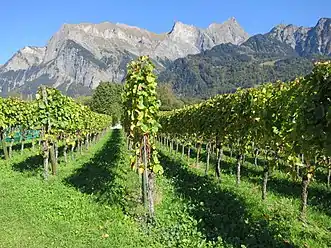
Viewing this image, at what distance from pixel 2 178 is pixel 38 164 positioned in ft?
14.0

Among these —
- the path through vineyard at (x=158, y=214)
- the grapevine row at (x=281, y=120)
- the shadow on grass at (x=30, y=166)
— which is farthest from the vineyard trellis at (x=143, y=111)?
the shadow on grass at (x=30, y=166)

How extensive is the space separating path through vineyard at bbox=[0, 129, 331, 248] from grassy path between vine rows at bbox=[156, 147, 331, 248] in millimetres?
22

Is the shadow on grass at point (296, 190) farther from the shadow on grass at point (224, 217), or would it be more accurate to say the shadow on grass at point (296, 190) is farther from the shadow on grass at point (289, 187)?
the shadow on grass at point (224, 217)

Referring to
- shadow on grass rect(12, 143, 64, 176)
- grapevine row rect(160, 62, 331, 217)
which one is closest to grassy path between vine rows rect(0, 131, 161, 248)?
shadow on grass rect(12, 143, 64, 176)

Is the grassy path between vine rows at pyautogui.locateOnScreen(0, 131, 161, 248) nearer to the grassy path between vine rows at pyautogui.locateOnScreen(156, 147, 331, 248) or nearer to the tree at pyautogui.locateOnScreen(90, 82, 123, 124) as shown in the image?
the grassy path between vine rows at pyautogui.locateOnScreen(156, 147, 331, 248)

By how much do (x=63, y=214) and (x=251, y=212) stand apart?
5073 mm

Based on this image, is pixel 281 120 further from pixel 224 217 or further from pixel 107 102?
pixel 107 102

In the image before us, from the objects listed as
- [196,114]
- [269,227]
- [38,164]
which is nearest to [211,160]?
[196,114]

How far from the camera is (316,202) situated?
44.2 feet

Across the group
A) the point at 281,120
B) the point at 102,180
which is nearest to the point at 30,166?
the point at 102,180

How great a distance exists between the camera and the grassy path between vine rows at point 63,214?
30.7ft

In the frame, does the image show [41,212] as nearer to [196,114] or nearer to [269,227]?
[269,227]

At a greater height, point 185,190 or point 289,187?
point 289,187

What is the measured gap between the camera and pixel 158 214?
1133 cm
